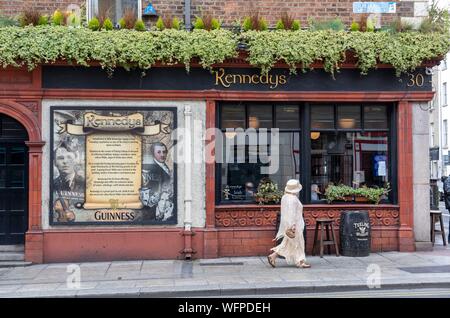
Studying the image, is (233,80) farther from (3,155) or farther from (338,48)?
(3,155)

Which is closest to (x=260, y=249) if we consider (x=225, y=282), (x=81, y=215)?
(x=225, y=282)

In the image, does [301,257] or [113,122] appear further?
[113,122]

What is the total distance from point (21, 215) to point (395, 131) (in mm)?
8764

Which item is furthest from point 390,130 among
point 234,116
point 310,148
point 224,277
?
point 224,277

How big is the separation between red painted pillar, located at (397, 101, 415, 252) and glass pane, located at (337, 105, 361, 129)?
3.05 ft

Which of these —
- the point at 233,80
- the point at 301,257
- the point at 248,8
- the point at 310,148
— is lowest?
the point at 301,257

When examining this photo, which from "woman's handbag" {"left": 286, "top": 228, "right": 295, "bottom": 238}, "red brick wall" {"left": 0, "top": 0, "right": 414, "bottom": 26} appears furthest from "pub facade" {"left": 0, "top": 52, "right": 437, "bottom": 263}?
"woman's handbag" {"left": 286, "top": 228, "right": 295, "bottom": 238}

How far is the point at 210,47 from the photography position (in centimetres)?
1191

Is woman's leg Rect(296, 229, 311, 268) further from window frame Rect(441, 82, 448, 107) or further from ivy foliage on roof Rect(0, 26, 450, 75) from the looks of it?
window frame Rect(441, 82, 448, 107)

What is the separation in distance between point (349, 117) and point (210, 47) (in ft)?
12.2

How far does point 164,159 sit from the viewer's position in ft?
41.0

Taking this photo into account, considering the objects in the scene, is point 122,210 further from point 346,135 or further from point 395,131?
point 395,131

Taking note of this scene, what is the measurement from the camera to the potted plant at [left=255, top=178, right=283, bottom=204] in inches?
503

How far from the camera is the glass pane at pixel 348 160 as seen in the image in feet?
42.9
